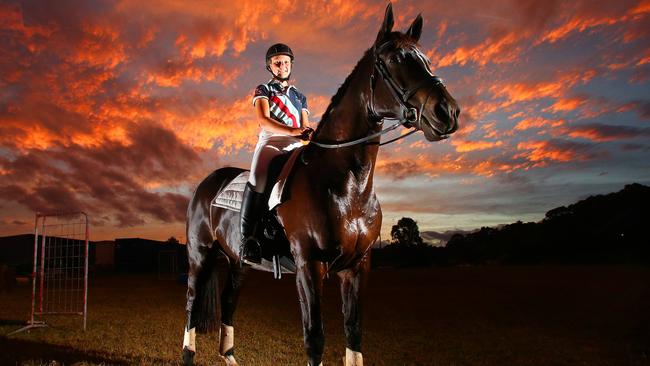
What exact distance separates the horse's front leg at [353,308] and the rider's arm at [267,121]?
51.0 inches

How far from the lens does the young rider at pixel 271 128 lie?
13.3ft

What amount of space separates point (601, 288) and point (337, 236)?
19.2 metres

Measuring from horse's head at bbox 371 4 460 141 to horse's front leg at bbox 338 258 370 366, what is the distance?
1355 mm

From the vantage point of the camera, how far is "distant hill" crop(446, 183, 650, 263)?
46438 millimetres

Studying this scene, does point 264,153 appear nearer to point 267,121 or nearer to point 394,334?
point 267,121

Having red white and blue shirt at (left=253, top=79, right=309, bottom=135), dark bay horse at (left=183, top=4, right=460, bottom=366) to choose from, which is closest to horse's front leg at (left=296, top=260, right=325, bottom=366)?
dark bay horse at (left=183, top=4, right=460, bottom=366)

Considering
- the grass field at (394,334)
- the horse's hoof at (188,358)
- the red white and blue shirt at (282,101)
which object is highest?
the red white and blue shirt at (282,101)

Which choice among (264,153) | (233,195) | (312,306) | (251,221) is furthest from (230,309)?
(312,306)

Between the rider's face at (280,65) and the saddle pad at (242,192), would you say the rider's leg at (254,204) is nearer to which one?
the saddle pad at (242,192)

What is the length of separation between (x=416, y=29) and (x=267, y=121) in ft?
4.88

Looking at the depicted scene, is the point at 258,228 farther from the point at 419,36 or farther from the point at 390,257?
the point at 390,257

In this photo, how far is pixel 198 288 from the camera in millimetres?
5836

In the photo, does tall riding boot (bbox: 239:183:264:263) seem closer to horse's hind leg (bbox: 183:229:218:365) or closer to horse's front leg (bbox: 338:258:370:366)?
horse's front leg (bbox: 338:258:370:366)

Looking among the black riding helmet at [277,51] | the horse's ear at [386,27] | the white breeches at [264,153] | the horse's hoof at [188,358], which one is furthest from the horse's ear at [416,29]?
the horse's hoof at [188,358]
